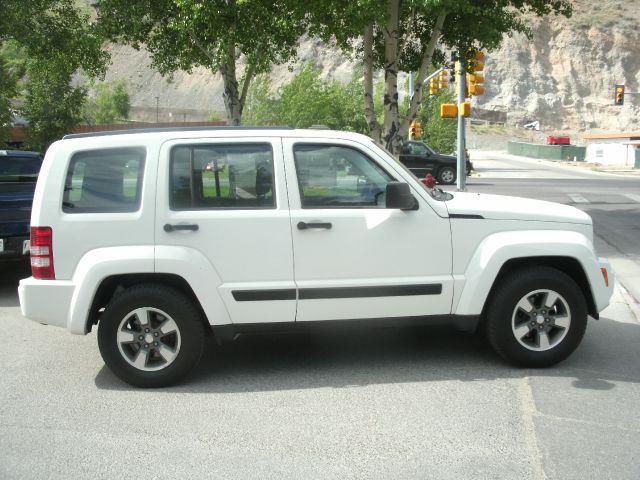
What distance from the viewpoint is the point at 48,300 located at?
18.5 ft

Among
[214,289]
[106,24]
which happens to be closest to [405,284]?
[214,289]

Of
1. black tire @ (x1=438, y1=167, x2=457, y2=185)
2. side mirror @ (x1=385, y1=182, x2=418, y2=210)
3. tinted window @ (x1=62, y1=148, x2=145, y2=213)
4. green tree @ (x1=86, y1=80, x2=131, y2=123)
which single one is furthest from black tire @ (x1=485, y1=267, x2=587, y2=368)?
green tree @ (x1=86, y1=80, x2=131, y2=123)

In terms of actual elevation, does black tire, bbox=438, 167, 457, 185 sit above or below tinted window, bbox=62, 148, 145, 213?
below

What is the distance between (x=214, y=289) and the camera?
18.4ft

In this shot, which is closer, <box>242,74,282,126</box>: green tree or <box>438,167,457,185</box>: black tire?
<box>438,167,457,185</box>: black tire

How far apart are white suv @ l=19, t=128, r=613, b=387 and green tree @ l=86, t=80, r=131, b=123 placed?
346ft

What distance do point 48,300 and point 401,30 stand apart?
1465 centimetres

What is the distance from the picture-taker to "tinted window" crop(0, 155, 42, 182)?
1068 centimetres

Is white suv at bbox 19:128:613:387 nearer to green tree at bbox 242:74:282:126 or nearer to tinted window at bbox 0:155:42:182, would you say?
tinted window at bbox 0:155:42:182

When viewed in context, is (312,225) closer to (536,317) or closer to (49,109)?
(536,317)

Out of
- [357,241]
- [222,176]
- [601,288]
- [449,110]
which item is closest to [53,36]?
[449,110]

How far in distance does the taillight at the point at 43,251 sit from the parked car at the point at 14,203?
3850 millimetres

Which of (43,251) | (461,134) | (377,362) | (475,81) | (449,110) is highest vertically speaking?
(475,81)

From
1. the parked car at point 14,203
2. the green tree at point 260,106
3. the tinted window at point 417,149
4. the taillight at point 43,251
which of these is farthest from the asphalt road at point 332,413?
the green tree at point 260,106
